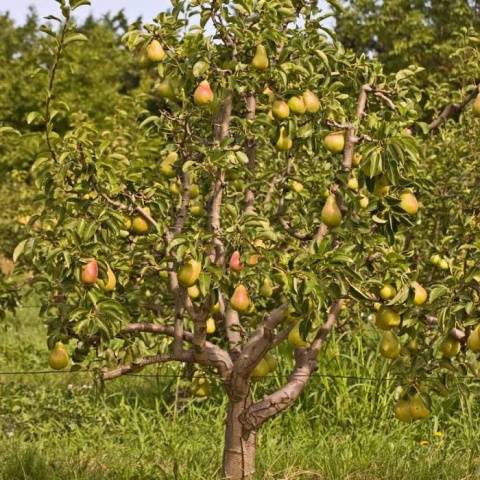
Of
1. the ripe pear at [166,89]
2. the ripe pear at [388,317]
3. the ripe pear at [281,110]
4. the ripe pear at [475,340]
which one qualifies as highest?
the ripe pear at [166,89]

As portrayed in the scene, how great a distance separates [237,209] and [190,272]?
0.42 meters

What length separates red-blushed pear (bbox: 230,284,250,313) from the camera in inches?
102

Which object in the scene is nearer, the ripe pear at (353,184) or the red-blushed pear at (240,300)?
the red-blushed pear at (240,300)

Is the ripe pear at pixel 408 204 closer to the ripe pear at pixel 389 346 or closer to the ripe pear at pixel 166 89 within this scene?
→ the ripe pear at pixel 389 346

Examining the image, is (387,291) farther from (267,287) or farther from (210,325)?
(210,325)

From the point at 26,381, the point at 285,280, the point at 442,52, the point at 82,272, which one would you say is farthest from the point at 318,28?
the point at 442,52

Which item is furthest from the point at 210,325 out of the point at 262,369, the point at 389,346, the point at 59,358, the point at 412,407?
the point at 412,407

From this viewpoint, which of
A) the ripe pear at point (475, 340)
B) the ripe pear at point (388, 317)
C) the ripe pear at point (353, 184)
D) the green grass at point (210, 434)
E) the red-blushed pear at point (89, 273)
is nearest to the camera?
the ripe pear at point (475, 340)

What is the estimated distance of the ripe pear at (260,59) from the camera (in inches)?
103

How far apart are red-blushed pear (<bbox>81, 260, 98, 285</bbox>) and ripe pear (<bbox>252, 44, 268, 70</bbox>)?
31.3 inches

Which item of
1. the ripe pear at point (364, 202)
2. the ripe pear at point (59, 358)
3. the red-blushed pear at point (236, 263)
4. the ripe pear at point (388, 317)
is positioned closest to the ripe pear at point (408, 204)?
the ripe pear at point (364, 202)

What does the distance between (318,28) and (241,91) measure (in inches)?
14.2

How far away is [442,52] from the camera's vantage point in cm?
1438

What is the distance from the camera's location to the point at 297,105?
2705 mm
